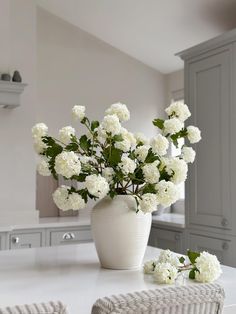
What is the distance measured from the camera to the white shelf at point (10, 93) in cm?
338

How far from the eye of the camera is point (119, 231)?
151 cm

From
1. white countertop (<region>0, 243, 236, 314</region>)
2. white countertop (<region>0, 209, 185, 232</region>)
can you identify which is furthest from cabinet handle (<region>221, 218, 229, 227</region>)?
white countertop (<region>0, 243, 236, 314</region>)

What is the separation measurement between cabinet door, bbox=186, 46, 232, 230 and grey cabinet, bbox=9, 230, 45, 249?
1.16 meters

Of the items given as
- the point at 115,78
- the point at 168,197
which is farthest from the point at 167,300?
the point at 115,78

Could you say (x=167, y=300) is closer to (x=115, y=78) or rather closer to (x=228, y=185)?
(x=228, y=185)

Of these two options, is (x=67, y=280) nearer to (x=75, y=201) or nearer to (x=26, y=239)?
(x=75, y=201)

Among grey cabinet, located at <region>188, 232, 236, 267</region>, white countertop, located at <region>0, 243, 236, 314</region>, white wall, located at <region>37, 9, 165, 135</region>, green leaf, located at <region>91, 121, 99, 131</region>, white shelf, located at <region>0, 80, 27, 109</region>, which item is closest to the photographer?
white countertop, located at <region>0, 243, 236, 314</region>

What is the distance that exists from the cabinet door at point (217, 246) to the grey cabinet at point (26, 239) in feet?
3.82

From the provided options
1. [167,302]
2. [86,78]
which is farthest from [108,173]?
[86,78]

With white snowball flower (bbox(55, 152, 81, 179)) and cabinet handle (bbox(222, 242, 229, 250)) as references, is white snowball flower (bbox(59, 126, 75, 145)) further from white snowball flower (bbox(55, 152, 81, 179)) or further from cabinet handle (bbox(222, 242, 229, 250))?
cabinet handle (bbox(222, 242, 229, 250))

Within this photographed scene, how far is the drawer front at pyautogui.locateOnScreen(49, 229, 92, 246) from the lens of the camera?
3.55m

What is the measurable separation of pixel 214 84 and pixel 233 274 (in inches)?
65.4

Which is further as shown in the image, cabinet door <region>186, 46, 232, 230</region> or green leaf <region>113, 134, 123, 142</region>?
cabinet door <region>186, 46, 232, 230</region>

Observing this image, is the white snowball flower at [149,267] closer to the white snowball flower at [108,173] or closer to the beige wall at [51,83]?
the white snowball flower at [108,173]
